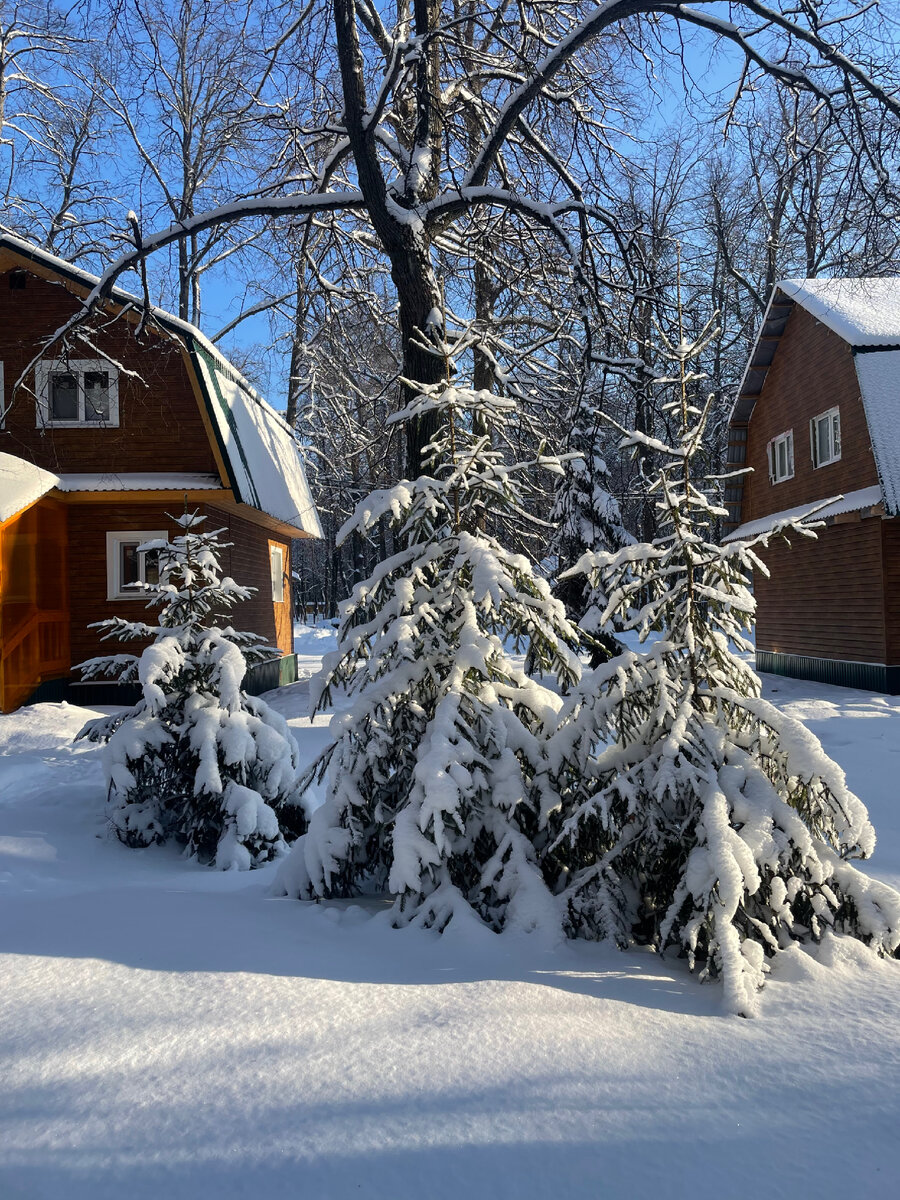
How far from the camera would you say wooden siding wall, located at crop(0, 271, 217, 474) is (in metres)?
14.3

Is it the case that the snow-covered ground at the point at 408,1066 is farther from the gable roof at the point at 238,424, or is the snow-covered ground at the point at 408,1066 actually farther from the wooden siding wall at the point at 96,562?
the wooden siding wall at the point at 96,562

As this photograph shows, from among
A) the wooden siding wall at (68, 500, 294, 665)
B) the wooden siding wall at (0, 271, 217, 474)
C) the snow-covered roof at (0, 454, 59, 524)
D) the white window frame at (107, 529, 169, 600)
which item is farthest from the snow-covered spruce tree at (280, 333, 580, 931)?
the white window frame at (107, 529, 169, 600)

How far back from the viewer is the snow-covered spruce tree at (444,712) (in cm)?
414

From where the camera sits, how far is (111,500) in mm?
14508

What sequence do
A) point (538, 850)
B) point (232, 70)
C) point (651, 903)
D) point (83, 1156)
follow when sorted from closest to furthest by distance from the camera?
point (83, 1156) < point (651, 903) < point (538, 850) < point (232, 70)

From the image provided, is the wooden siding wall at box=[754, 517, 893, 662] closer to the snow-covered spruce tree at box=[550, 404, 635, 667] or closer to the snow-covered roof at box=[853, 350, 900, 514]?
the snow-covered roof at box=[853, 350, 900, 514]

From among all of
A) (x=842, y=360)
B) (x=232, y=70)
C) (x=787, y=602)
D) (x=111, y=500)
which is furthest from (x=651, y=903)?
(x=787, y=602)

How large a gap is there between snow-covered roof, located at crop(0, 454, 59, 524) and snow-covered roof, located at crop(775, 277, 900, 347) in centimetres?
1256

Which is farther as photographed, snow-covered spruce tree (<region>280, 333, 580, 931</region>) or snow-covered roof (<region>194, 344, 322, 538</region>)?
snow-covered roof (<region>194, 344, 322, 538</region>)

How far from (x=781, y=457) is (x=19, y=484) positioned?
15.9m

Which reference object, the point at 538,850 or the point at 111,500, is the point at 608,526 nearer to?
the point at 111,500

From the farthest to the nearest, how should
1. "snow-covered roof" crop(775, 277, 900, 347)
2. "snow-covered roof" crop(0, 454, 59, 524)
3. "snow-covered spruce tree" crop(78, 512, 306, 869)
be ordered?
"snow-covered roof" crop(775, 277, 900, 347) < "snow-covered roof" crop(0, 454, 59, 524) < "snow-covered spruce tree" crop(78, 512, 306, 869)

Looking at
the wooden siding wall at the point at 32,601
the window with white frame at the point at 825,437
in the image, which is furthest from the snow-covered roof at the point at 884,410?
the wooden siding wall at the point at 32,601

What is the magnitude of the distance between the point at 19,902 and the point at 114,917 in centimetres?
75
